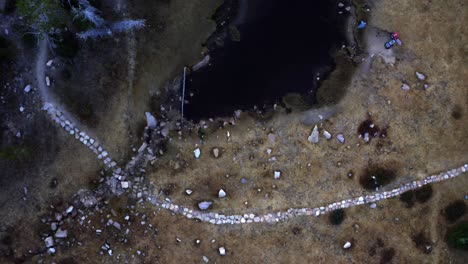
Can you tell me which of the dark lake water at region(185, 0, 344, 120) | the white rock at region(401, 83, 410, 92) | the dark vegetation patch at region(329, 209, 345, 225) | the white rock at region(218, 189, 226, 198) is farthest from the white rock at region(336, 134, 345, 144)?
the white rock at region(218, 189, 226, 198)

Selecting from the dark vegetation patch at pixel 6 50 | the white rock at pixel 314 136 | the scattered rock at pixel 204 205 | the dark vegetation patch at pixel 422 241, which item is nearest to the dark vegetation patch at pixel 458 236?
the dark vegetation patch at pixel 422 241

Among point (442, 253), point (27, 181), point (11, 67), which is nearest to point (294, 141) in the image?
point (442, 253)

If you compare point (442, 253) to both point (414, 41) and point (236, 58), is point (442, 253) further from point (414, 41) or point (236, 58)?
point (236, 58)

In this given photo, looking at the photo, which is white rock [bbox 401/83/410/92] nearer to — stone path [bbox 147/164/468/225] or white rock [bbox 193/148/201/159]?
stone path [bbox 147/164/468/225]

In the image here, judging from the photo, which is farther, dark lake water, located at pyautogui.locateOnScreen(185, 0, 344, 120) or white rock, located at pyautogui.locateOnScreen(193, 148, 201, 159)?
dark lake water, located at pyautogui.locateOnScreen(185, 0, 344, 120)

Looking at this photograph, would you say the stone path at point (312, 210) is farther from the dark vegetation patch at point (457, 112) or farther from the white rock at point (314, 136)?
the white rock at point (314, 136)

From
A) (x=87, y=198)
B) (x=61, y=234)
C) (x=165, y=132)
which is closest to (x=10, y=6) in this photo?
(x=165, y=132)

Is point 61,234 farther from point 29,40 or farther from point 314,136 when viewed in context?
point 314,136

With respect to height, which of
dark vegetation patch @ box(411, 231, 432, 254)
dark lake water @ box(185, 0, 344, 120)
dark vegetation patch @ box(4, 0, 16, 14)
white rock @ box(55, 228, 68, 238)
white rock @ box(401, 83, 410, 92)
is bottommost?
dark vegetation patch @ box(411, 231, 432, 254)
